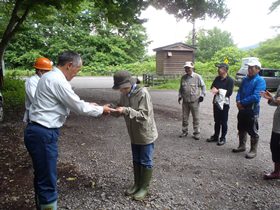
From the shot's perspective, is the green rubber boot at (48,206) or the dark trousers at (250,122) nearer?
the green rubber boot at (48,206)

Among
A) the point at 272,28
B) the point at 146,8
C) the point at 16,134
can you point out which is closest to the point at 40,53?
the point at 272,28

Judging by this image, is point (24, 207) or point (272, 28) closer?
point (24, 207)

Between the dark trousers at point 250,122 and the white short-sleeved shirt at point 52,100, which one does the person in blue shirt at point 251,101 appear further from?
the white short-sleeved shirt at point 52,100

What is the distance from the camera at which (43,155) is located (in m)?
2.93

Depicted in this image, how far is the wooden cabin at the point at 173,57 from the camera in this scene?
25.7 metres

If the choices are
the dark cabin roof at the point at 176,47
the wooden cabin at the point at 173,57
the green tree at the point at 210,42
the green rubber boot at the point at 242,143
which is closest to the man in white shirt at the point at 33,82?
the green rubber boot at the point at 242,143

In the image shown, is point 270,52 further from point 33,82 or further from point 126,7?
point 33,82

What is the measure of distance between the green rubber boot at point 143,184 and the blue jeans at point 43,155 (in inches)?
47.4

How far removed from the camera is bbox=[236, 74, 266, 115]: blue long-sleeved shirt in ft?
17.6

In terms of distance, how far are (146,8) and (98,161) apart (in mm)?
7482

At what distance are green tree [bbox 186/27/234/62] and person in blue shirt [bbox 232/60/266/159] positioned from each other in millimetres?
47692

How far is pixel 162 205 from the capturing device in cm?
375

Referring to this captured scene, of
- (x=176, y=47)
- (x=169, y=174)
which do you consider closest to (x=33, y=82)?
(x=169, y=174)

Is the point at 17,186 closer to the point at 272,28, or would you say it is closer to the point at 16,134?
the point at 16,134
